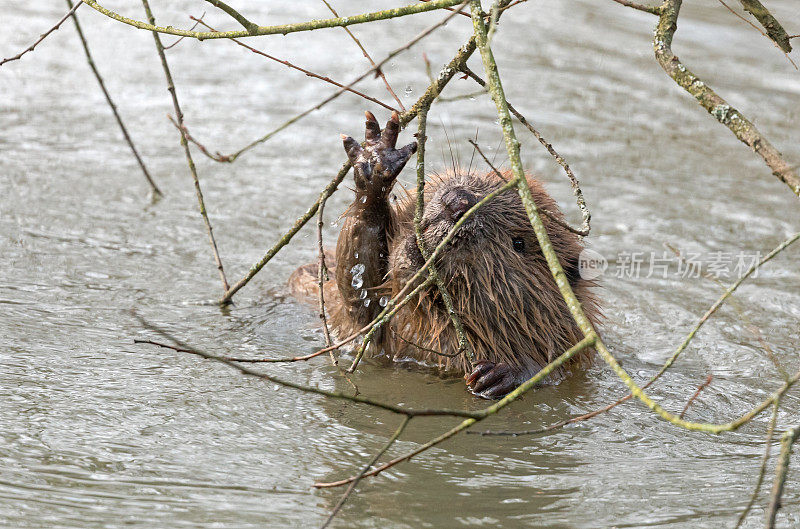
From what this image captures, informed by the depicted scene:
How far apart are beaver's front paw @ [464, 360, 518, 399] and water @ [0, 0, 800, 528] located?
11 centimetres

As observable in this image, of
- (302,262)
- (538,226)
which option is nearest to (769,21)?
(538,226)

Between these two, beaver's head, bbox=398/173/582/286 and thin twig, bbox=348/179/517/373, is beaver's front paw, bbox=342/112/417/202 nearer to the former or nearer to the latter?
beaver's head, bbox=398/173/582/286

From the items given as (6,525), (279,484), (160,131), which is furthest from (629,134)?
(6,525)

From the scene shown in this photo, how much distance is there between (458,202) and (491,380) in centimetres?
74

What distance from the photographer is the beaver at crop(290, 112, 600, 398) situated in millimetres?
3744

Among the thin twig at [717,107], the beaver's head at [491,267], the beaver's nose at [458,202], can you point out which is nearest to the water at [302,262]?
the beaver's head at [491,267]

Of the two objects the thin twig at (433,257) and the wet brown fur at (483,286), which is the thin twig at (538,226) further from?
the wet brown fur at (483,286)

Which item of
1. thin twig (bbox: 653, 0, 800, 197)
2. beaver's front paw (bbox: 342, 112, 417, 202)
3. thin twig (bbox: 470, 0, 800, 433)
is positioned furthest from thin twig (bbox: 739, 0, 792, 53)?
beaver's front paw (bbox: 342, 112, 417, 202)

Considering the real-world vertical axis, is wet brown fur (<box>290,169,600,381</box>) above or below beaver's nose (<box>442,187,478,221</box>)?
below

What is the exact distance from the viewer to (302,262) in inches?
227

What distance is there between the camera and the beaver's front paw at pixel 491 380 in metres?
3.77

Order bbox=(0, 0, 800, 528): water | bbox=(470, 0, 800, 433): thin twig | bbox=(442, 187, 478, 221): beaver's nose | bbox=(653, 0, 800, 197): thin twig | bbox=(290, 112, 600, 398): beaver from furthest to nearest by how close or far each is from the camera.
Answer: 1. bbox=(290, 112, 600, 398): beaver
2. bbox=(442, 187, 478, 221): beaver's nose
3. bbox=(0, 0, 800, 528): water
4. bbox=(653, 0, 800, 197): thin twig
5. bbox=(470, 0, 800, 433): thin twig

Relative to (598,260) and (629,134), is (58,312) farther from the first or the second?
(629,134)

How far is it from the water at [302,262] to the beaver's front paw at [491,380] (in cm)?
11
